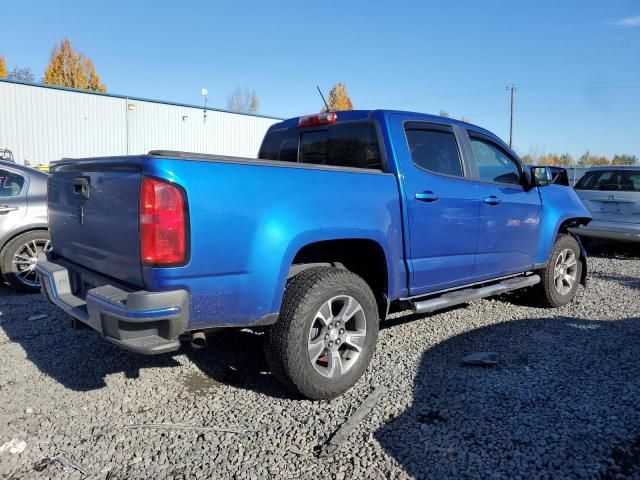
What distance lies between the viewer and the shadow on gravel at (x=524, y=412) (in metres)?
2.59

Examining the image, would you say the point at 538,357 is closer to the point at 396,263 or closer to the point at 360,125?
the point at 396,263

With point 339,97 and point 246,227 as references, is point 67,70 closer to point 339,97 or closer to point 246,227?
point 339,97

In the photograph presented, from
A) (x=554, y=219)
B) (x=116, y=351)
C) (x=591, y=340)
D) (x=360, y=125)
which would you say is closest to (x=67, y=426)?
(x=116, y=351)

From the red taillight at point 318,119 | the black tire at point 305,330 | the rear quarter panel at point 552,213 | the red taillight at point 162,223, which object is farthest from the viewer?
the rear quarter panel at point 552,213

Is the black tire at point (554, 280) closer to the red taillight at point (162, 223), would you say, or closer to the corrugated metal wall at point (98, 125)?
the red taillight at point (162, 223)

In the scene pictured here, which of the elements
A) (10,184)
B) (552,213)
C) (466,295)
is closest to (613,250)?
(552,213)

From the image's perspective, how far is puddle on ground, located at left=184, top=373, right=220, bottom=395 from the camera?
3.48 m

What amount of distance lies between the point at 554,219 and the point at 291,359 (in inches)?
145

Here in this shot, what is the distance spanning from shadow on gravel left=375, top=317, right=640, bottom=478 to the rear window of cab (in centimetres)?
170

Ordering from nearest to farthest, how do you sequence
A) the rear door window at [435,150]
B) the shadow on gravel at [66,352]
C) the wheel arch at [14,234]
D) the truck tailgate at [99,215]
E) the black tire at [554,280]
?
1. the truck tailgate at [99,215]
2. the shadow on gravel at [66,352]
3. the rear door window at [435,150]
4. the black tire at [554,280]
5. the wheel arch at [14,234]

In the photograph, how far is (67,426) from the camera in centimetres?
294

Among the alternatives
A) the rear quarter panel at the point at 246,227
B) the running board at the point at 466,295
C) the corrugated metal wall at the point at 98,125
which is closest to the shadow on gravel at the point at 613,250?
the running board at the point at 466,295

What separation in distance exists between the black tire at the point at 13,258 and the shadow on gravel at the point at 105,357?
956 mm

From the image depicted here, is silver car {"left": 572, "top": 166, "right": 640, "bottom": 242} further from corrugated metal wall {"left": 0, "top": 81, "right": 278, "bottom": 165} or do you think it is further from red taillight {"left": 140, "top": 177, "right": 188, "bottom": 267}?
Result: corrugated metal wall {"left": 0, "top": 81, "right": 278, "bottom": 165}
